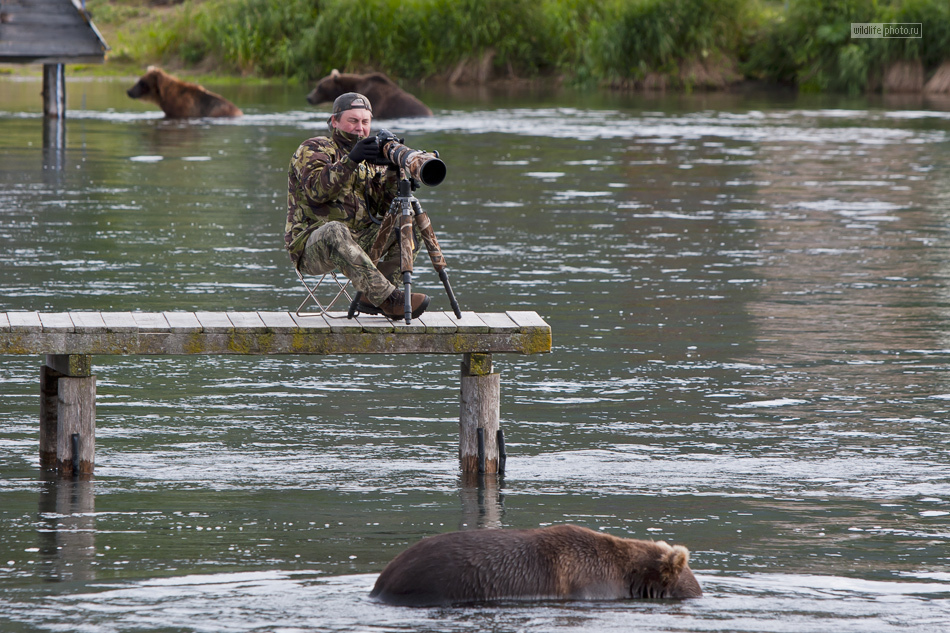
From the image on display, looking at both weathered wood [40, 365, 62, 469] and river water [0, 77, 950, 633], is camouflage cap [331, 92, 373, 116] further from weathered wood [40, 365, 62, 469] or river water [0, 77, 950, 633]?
weathered wood [40, 365, 62, 469]

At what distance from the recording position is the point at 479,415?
7.67 m

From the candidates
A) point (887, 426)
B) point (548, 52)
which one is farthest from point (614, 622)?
point (548, 52)

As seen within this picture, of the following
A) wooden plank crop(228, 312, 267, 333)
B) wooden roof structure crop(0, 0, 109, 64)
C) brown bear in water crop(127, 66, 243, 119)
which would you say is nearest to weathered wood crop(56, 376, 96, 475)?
wooden plank crop(228, 312, 267, 333)

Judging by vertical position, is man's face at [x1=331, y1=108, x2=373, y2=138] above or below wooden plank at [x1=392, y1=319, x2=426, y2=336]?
above

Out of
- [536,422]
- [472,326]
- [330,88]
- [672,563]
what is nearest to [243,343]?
[472,326]

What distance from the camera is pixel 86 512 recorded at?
7004 mm

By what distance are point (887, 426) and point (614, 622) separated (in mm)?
3715

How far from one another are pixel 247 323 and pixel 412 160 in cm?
113

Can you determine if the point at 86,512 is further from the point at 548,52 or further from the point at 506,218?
the point at 548,52

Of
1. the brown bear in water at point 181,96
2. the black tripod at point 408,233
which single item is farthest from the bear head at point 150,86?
the black tripod at point 408,233

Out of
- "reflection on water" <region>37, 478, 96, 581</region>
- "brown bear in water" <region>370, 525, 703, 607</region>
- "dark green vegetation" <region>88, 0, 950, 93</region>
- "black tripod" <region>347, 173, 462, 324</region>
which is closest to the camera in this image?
"brown bear in water" <region>370, 525, 703, 607</region>

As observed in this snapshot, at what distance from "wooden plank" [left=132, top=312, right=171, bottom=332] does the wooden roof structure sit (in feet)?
74.0

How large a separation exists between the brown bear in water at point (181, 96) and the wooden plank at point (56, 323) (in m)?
25.9

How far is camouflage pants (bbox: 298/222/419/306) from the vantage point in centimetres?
760
